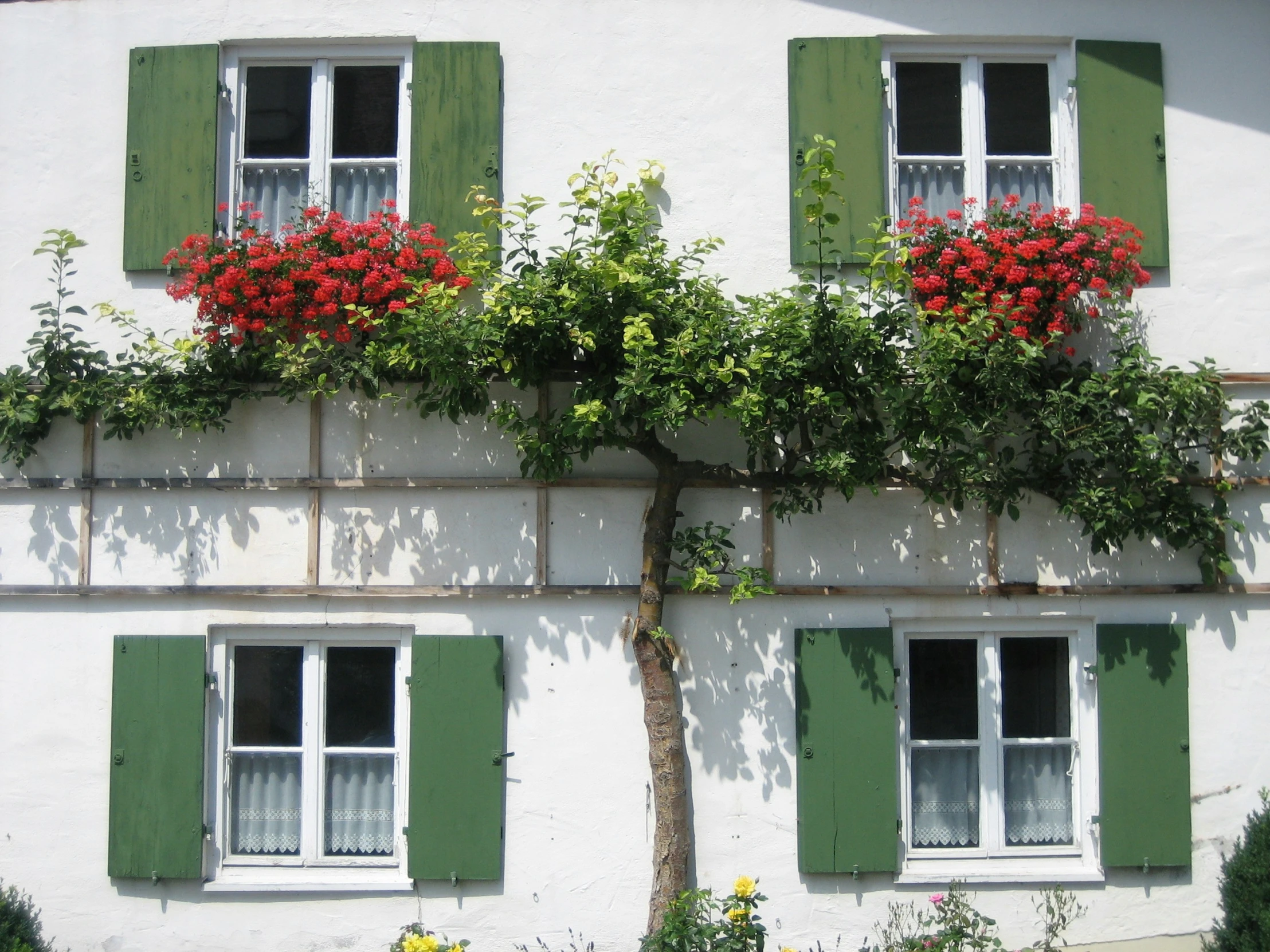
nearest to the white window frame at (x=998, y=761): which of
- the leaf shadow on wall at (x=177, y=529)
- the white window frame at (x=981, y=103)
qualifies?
the white window frame at (x=981, y=103)

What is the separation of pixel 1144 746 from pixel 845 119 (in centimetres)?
364

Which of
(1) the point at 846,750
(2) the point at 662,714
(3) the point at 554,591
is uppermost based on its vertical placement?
(3) the point at 554,591

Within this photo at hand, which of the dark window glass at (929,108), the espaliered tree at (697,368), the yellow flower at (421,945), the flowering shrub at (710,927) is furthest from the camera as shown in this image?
the dark window glass at (929,108)

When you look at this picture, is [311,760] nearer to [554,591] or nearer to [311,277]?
[554,591]

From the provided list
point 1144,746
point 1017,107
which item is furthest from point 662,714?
point 1017,107

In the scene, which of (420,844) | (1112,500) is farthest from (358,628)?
(1112,500)

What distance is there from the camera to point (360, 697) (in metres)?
5.81

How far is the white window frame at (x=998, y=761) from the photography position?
5.71m

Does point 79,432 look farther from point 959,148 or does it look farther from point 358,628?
point 959,148

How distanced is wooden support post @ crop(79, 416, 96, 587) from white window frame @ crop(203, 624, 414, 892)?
74 centimetres

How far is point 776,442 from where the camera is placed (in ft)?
18.6

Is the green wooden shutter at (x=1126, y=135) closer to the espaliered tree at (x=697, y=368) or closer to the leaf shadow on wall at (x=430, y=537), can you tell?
the espaliered tree at (x=697, y=368)

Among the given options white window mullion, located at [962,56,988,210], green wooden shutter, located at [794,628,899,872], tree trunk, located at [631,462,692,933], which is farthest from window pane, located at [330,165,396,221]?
green wooden shutter, located at [794,628,899,872]

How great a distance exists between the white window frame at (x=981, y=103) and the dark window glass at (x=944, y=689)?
237 cm
